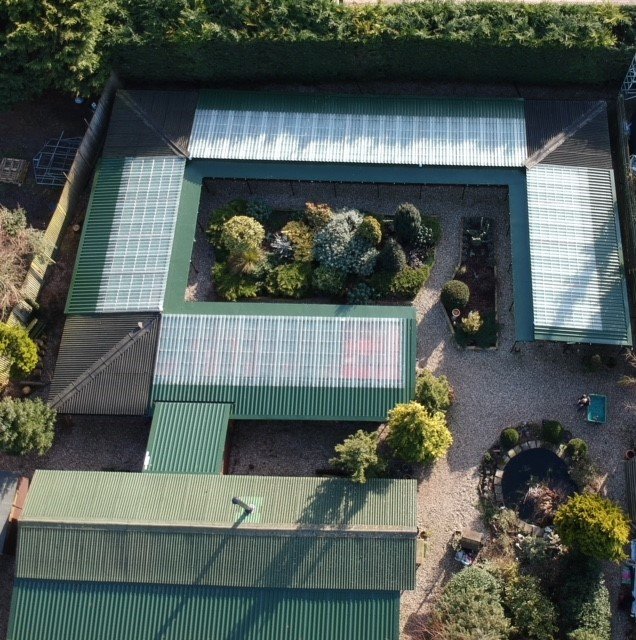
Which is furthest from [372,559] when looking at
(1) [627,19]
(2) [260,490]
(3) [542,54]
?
(1) [627,19]

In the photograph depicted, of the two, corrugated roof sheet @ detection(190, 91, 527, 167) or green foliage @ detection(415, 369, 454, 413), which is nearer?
green foliage @ detection(415, 369, 454, 413)

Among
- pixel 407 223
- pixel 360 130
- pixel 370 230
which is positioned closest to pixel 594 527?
pixel 407 223

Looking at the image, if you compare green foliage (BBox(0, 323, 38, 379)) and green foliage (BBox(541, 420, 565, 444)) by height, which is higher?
green foliage (BBox(0, 323, 38, 379))

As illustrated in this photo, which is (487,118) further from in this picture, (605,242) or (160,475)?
(160,475)

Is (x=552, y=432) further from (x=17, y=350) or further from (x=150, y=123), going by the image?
(x=150, y=123)

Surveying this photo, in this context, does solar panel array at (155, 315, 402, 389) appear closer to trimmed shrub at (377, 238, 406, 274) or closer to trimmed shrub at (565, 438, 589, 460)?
trimmed shrub at (377, 238, 406, 274)

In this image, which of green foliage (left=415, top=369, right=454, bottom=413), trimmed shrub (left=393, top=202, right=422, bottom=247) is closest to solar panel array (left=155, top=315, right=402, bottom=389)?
green foliage (left=415, top=369, right=454, bottom=413)

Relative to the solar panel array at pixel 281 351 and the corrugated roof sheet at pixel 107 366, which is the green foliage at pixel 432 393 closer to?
the solar panel array at pixel 281 351
